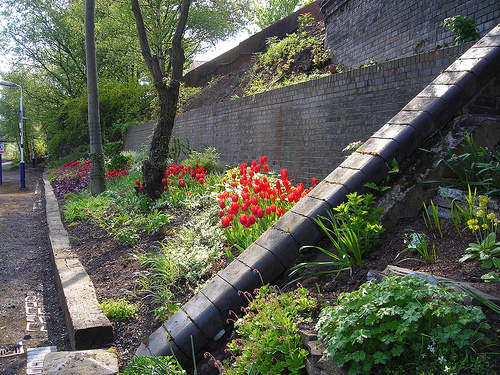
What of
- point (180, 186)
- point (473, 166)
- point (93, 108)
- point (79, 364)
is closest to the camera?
point (79, 364)

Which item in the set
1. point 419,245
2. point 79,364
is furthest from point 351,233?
point 79,364

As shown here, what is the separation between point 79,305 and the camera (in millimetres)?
3523

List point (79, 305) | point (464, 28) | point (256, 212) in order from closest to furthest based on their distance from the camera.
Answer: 1. point (79, 305)
2. point (256, 212)
3. point (464, 28)

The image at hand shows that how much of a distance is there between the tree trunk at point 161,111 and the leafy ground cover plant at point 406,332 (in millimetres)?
5487

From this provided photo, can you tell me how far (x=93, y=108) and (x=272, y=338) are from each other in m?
8.62

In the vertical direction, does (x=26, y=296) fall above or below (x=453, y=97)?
below

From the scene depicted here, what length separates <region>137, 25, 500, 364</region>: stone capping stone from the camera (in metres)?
2.74

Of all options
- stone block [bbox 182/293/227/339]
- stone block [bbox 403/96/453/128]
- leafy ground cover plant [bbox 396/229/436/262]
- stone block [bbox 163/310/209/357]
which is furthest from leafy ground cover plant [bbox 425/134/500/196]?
stone block [bbox 163/310/209/357]

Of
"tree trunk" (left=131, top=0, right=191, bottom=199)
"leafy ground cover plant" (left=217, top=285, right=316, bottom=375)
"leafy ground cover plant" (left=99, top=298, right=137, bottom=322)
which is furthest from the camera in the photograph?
"tree trunk" (left=131, top=0, right=191, bottom=199)

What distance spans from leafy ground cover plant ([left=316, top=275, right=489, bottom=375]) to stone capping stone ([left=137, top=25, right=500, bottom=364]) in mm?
1047

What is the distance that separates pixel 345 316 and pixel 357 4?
11888 millimetres

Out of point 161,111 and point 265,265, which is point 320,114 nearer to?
point 161,111

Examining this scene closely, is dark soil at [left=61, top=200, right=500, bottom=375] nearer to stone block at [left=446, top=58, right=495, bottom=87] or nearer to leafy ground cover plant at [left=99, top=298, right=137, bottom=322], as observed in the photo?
leafy ground cover plant at [left=99, top=298, right=137, bottom=322]

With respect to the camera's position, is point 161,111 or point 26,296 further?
point 161,111
